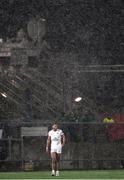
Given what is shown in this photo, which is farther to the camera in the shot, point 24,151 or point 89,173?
point 24,151

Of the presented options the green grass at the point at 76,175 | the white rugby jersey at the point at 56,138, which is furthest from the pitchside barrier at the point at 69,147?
the white rugby jersey at the point at 56,138

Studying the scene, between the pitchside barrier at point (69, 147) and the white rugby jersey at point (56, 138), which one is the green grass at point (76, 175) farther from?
the pitchside barrier at point (69, 147)

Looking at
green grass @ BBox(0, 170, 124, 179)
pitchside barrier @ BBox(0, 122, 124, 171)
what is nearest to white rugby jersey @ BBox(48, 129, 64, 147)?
green grass @ BBox(0, 170, 124, 179)

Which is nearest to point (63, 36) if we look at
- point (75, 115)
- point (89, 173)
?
point (75, 115)

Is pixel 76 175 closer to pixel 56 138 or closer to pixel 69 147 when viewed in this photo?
pixel 56 138

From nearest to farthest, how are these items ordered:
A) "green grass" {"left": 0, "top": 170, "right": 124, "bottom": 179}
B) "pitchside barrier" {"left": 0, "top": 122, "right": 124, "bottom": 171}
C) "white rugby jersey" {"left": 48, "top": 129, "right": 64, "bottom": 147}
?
"green grass" {"left": 0, "top": 170, "right": 124, "bottom": 179} < "white rugby jersey" {"left": 48, "top": 129, "right": 64, "bottom": 147} < "pitchside barrier" {"left": 0, "top": 122, "right": 124, "bottom": 171}

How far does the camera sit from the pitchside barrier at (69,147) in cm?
2577

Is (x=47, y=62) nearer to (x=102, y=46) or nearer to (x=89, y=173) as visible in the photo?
(x=102, y=46)

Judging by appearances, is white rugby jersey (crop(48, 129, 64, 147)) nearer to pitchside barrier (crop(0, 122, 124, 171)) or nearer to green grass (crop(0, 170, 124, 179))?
green grass (crop(0, 170, 124, 179))

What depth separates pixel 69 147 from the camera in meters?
26.1

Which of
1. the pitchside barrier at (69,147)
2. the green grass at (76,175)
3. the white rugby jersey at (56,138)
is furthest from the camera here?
the pitchside barrier at (69,147)

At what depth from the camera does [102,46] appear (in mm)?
27312

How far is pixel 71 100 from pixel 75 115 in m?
0.56

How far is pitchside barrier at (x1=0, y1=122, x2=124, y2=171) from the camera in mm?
25766
